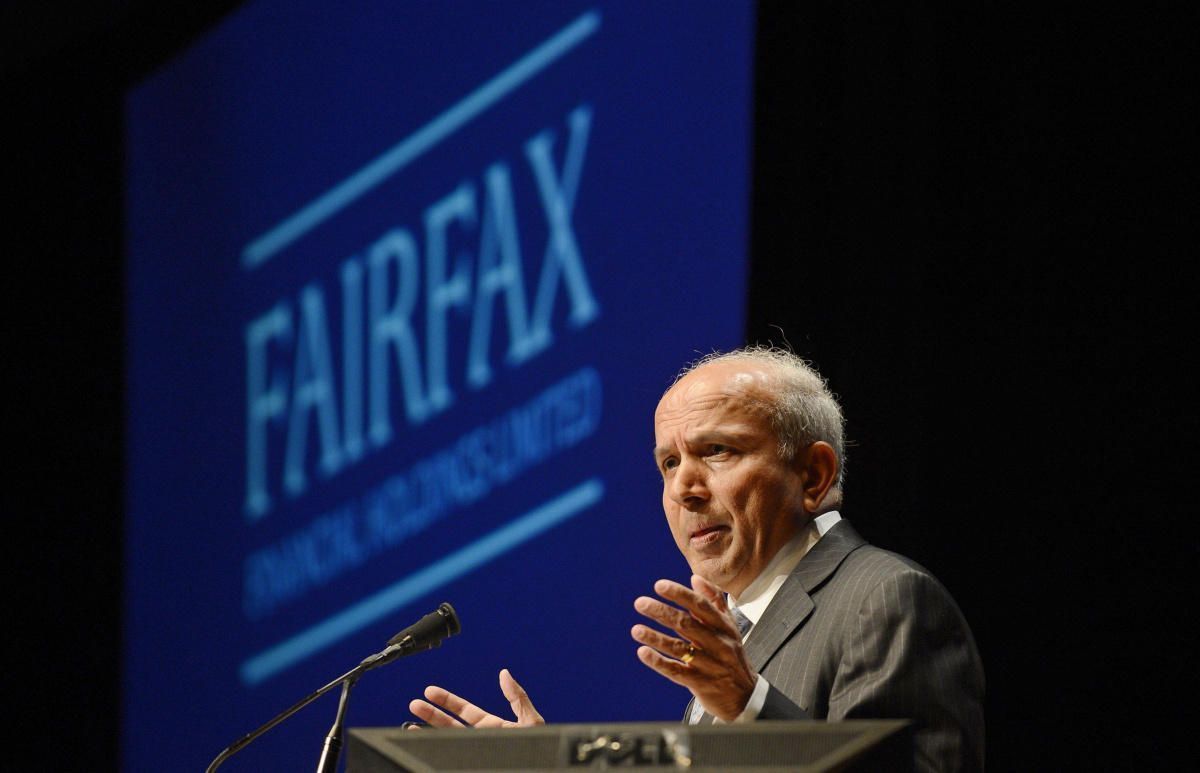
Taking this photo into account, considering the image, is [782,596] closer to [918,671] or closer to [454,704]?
[918,671]

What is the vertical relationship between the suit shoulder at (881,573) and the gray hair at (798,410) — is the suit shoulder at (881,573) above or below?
below

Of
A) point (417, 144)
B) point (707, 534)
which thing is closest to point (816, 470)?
point (707, 534)

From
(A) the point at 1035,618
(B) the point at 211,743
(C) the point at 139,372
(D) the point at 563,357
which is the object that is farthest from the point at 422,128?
(A) the point at 1035,618

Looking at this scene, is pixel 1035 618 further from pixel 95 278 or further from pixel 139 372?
pixel 95 278

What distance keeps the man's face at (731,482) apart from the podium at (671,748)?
3.74 ft

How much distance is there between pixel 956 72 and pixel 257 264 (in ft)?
7.26

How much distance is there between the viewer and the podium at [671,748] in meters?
1.38

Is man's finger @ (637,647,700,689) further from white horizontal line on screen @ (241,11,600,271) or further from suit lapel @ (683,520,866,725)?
white horizontal line on screen @ (241,11,600,271)

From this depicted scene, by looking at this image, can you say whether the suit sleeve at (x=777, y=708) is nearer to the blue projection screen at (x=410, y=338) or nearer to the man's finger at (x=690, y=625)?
the man's finger at (x=690, y=625)

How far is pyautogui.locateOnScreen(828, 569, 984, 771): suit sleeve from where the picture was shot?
2.09 m

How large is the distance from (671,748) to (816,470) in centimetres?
133

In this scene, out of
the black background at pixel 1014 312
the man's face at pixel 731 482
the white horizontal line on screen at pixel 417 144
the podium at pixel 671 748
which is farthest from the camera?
the white horizontal line on screen at pixel 417 144

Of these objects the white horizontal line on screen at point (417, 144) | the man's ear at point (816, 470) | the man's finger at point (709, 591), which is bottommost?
the man's finger at point (709, 591)

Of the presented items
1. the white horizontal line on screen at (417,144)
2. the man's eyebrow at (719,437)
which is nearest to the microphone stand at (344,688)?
the man's eyebrow at (719,437)
